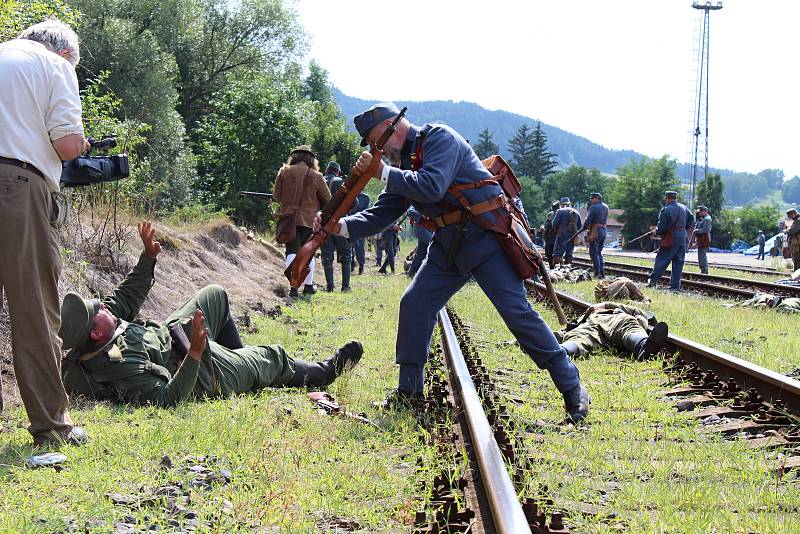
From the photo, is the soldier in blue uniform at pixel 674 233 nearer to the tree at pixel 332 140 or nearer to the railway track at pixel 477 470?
the railway track at pixel 477 470

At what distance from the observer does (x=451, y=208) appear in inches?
186

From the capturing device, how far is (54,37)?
4066 mm

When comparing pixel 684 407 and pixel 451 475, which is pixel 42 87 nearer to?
pixel 451 475

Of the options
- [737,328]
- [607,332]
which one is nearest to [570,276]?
[737,328]

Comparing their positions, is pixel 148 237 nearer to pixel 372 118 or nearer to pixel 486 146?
pixel 372 118

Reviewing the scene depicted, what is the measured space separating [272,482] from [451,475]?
0.77 meters

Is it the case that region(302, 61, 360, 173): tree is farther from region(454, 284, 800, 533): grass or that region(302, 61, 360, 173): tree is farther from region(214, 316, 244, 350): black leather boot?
region(454, 284, 800, 533): grass

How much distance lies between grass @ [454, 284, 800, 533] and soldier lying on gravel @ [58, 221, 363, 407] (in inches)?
65.2

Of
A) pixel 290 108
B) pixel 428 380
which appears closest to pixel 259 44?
pixel 290 108

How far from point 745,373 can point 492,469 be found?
2851 mm

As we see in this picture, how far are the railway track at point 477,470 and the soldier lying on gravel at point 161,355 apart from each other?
1095 millimetres

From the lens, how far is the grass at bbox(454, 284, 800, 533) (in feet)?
9.75

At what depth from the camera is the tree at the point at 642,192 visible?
303ft

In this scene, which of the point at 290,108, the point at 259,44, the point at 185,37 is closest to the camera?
the point at 290,108
